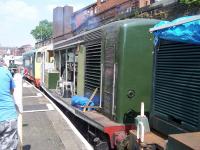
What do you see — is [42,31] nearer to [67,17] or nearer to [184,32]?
[67,17]

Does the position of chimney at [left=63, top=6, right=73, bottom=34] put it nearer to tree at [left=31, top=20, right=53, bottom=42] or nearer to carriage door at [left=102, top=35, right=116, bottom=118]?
carriage door at [left=102, top=35, right=116, bottom=118]

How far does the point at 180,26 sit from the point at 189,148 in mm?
2157

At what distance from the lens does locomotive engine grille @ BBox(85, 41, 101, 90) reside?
31.2ft

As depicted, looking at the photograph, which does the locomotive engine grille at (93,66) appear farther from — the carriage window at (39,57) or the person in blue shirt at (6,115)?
the carriage window at (39,57)

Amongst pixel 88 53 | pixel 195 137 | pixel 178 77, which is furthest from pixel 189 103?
pixel 88 53

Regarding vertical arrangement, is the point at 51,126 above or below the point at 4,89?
below

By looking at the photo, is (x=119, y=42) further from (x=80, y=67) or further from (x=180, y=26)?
(x=80, y=67)

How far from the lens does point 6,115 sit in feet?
18.6

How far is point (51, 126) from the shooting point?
10383mm

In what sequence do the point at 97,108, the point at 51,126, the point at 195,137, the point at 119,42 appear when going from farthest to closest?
the point at 51,126, the point at 97,108, the point at 119,42, the point at 195,137

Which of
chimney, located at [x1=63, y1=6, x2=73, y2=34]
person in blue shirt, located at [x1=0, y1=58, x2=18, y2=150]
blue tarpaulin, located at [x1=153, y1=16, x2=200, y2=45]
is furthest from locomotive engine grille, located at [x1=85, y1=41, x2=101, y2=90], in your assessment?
chimney, located at [x1=63, y1=6, x2=73, y2=34]

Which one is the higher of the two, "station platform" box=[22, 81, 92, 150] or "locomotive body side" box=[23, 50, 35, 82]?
"locomotive body side" box=[23, 50, 35, 82]

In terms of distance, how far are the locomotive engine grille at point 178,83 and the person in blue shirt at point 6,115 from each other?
2.25m

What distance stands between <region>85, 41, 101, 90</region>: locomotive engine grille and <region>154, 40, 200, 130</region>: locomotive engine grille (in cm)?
302
